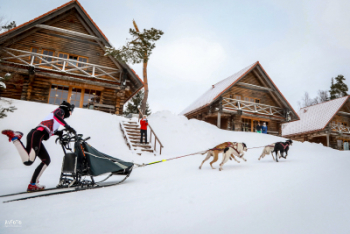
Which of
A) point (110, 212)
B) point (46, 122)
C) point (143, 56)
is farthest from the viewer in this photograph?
point (143, 56)

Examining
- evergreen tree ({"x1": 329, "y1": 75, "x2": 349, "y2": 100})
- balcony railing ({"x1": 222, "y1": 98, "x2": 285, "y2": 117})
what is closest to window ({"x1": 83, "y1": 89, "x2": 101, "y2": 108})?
balcony railing ({"x1": 222, "y1": 98, "x2": 285, "y2": 117})

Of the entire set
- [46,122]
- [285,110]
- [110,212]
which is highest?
[285,110]

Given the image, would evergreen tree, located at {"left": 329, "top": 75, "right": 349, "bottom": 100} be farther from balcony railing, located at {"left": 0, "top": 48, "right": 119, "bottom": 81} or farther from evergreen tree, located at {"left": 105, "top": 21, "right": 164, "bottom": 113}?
balcony railing, located at {"left": 0, "top": 48, "right": 119, "bottom": 81}

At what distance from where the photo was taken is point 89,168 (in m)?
3.99

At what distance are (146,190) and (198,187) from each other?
0.96 metres

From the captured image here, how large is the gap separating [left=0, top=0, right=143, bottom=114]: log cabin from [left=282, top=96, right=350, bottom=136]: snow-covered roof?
18544 millimetres

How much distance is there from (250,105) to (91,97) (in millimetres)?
12981

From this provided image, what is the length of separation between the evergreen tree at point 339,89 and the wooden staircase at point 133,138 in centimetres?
3508

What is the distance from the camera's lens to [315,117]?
76.3ft

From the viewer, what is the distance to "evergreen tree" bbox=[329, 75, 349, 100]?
33562 mm

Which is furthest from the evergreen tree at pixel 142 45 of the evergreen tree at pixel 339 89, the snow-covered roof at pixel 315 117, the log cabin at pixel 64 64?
the evergreen tree at pixel 339 89

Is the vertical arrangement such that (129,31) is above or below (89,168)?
above

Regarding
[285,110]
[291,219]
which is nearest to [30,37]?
[291,219]

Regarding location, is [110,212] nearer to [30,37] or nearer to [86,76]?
[86,76]
